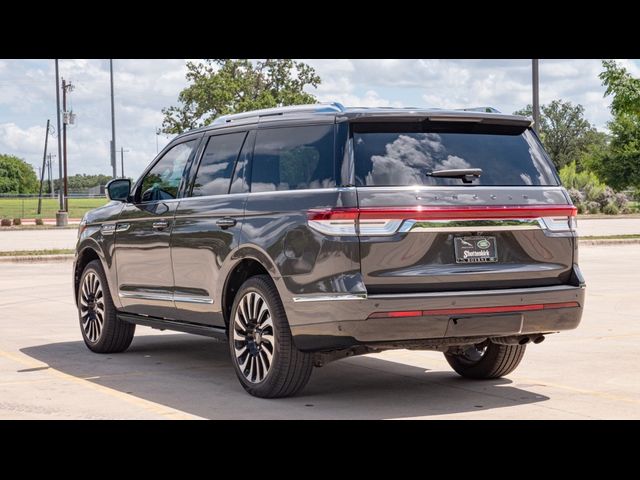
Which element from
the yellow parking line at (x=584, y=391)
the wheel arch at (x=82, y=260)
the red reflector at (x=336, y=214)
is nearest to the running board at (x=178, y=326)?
the wheel arch at (x=82, y=260)

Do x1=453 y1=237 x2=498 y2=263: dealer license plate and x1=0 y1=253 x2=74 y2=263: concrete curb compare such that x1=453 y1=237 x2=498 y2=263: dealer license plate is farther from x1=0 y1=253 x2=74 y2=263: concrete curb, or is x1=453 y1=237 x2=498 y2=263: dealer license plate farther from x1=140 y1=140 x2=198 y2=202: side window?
x1=0 y1=253 x2=74 y2=263: concrete curb

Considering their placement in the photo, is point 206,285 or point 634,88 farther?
point 634,88

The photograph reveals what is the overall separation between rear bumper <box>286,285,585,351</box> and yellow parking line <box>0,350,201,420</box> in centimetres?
95

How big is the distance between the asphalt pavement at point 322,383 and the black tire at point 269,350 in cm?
12

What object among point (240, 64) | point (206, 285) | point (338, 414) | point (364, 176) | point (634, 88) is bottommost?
point (338, 414)

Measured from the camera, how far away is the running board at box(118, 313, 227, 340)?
8727 mm

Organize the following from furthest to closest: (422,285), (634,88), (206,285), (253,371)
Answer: (634,88), (206,285), (253,371), (422,285)

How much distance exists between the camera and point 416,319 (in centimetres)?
729

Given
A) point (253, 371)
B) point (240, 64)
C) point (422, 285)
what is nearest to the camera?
point (422, 285)

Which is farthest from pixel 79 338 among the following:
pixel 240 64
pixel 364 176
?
pixel 240 64

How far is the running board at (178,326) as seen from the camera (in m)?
8.73

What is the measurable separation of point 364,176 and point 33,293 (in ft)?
35.9
